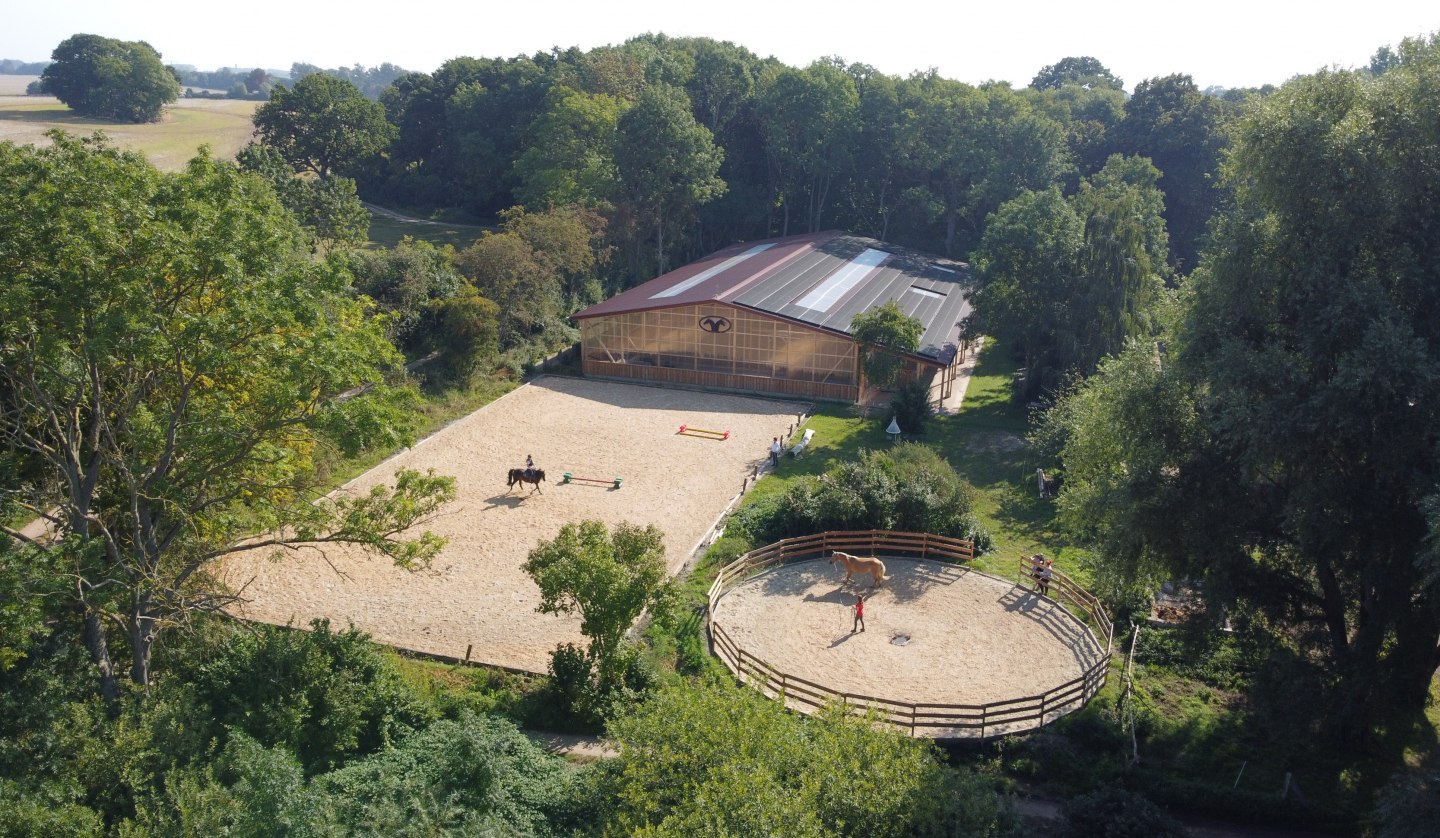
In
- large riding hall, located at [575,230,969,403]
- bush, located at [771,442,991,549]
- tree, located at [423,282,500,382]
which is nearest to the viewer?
bush, located at [771,442,991,549]

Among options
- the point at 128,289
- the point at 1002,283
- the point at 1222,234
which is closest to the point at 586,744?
the point at 128,289

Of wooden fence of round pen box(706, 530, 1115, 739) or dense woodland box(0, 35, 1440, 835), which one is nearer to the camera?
dense woodland box(0, 35, 1440, 835)

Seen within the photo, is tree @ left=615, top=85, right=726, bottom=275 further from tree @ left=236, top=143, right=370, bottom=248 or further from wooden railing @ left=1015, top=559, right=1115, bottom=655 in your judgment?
wooden railing @ left=1015, top=559, right=1115, bottom=655

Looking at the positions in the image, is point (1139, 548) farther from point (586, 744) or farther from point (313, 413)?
point (313, 413)

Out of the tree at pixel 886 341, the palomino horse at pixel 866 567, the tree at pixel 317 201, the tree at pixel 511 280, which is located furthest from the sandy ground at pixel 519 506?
the tree at pixel 317 201

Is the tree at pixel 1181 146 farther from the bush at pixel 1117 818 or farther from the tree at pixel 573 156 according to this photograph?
the bush at pixel 1117 818

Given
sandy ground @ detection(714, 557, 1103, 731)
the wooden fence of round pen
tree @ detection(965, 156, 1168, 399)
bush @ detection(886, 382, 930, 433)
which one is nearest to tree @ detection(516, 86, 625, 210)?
tree @ detection(965, 156, 1168, 399)

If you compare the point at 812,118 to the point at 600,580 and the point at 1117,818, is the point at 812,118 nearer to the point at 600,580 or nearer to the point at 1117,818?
the point at 600,580
